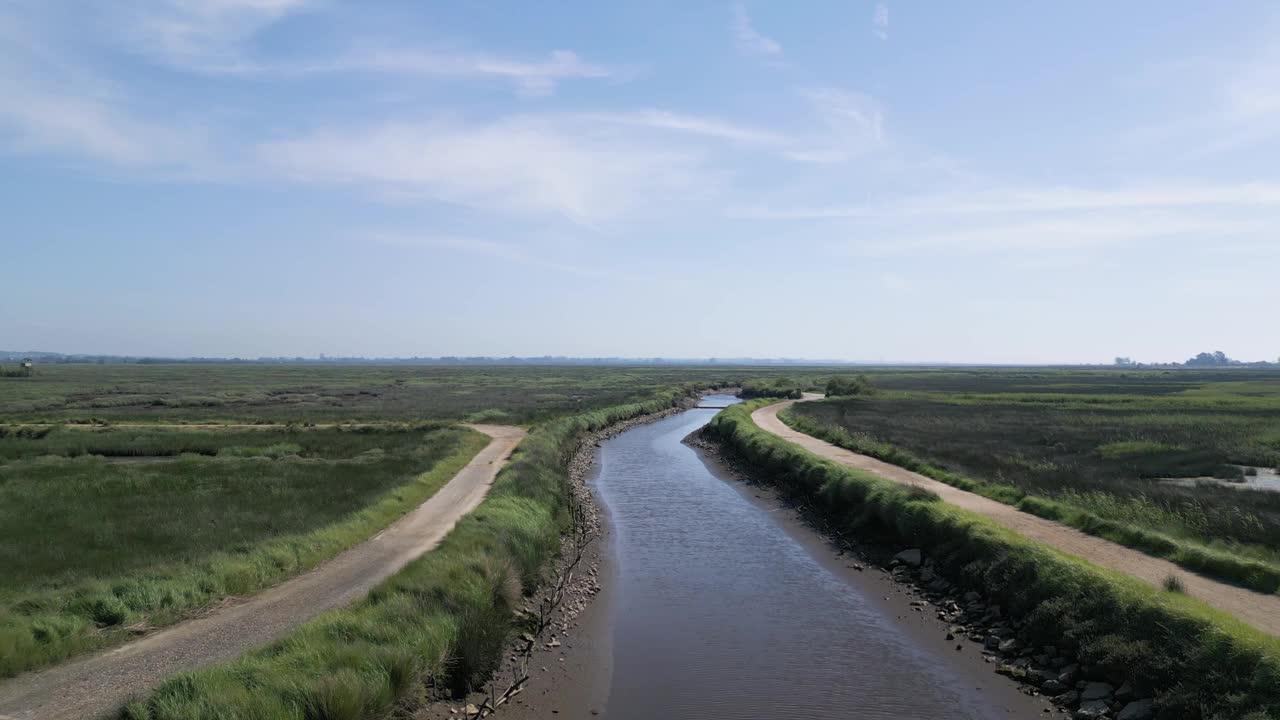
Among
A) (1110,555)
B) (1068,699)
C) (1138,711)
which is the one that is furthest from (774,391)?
(1138,711)

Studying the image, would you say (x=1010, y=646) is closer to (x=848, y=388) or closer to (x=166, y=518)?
(x=166, y=518)

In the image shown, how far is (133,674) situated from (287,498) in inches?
580

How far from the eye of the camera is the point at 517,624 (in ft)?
52.2

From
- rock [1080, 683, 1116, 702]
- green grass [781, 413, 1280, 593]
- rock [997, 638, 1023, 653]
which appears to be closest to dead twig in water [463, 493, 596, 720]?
rock [997, 638, 1023, 653]

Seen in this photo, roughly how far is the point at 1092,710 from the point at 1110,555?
20.8ft

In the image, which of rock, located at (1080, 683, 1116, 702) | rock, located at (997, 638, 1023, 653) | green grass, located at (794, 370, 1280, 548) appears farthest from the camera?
green grass, located at (794, 370, 1280, 548)

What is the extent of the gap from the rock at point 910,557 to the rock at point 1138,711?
30.3 ft

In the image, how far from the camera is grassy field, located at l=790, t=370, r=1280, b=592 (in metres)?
19.5

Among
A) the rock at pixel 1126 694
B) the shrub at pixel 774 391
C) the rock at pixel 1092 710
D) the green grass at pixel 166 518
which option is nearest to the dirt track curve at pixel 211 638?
the green grass at pixel 166 518

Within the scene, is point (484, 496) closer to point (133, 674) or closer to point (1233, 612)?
point (133, 674)

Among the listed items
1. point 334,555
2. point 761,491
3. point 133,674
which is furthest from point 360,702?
point 761,491

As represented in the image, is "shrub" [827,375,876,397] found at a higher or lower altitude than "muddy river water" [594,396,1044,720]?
higher

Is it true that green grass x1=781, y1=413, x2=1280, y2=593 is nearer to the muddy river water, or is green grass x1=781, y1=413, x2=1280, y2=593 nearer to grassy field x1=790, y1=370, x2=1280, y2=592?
grassy field x1=790, y1=370, x2=1280, y2=592

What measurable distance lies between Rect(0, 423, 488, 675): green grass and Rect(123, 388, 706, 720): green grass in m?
3.46
